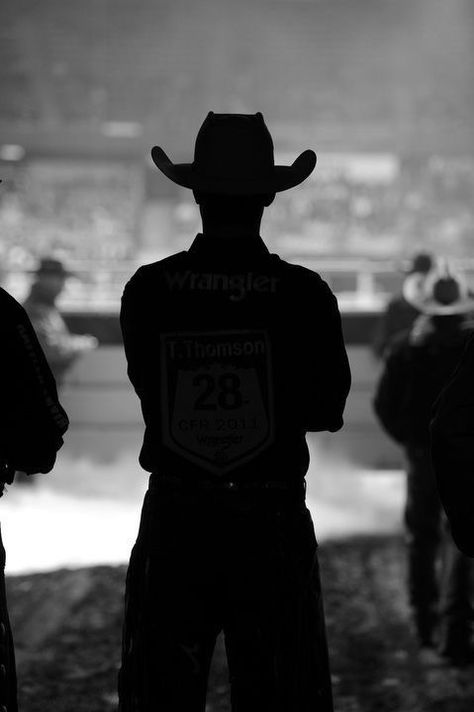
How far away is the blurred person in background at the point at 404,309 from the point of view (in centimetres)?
684

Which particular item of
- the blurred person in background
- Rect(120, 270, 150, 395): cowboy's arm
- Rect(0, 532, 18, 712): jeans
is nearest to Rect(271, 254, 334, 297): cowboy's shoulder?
Rect(120, 270, 150, 395): cowboy's arm


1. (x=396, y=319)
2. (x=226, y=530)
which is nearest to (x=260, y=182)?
(x=226, y=530)

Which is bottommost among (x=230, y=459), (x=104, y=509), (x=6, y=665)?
(x=6, y=665)

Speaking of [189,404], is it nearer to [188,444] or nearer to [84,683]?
[188,444]

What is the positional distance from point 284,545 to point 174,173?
3.09 feet

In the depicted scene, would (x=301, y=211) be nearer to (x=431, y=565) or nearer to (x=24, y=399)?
(x=431, y=565)

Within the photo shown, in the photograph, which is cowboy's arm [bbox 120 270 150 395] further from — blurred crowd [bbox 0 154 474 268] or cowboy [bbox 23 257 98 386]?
blurred crowd [bbox 0 154 474 268]

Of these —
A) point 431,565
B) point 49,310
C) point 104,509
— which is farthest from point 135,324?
point 104,509

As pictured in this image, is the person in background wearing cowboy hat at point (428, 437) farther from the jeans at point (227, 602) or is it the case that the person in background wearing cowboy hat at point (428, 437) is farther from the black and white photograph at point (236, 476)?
the jeans at point (227, 602)

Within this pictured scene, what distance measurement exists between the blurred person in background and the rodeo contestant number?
4785 mm

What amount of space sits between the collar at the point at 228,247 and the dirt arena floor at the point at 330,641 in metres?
2.56

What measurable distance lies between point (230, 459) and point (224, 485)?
0.06 meters

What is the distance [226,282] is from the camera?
2127 millimetres

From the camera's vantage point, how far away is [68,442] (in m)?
10.8
